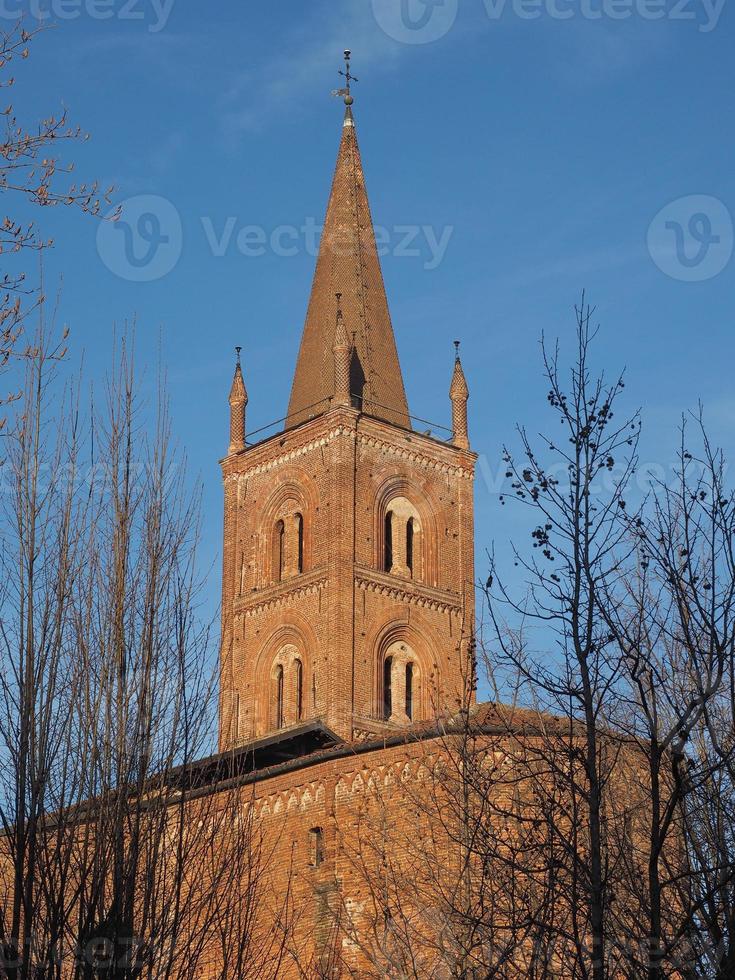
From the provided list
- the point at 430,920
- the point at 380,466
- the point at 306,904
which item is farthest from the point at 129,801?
the point at 380,466

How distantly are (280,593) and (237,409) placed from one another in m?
7.45

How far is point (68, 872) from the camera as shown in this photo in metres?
15.6

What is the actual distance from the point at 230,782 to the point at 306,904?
10.4 m

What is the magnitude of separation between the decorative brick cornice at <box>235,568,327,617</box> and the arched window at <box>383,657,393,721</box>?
311 cm

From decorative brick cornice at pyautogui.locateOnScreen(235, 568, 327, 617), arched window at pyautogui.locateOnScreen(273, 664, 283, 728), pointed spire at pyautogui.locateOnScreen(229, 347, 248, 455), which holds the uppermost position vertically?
pointed spire at pyautogui.locateOnScreen(229, 347, 248, 455)

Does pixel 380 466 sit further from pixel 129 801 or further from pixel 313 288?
→ pixel 129 801

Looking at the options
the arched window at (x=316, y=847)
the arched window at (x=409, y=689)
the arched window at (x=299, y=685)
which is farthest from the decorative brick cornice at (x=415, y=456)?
the arched window at (x=316, y=847)

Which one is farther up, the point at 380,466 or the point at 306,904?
the point at 380,466

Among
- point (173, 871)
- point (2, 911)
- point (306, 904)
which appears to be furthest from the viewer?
point (306, 904)

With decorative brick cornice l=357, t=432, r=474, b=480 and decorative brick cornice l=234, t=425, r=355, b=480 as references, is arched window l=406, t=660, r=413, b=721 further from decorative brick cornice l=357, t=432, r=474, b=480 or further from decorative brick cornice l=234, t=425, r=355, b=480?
decorative brick cornice l=234, t=425, r=355, b=480

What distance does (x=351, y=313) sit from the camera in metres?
53.6

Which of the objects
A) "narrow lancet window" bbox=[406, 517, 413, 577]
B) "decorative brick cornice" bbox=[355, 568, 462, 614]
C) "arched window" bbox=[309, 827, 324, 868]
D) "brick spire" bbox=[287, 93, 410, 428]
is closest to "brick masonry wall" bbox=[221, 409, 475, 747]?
"decorative brick cornice" bbox=[355, 568, 462, 614]

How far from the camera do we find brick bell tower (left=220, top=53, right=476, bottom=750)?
48.1 meters

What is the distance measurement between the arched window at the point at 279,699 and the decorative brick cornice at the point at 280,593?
6.71ft
